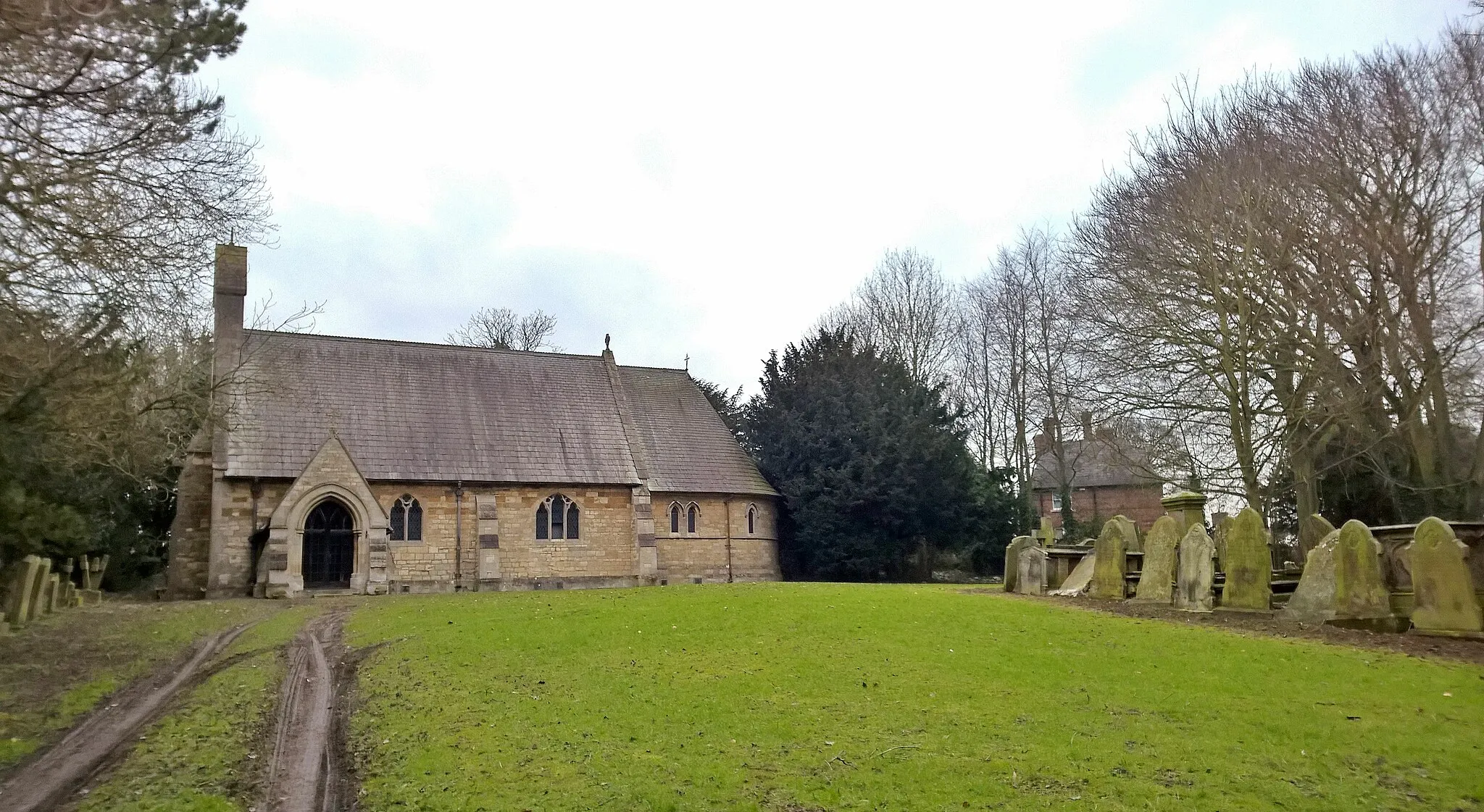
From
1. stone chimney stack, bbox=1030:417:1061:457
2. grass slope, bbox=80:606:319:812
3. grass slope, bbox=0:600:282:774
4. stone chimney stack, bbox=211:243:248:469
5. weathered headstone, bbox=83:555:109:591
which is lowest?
grass slope, bbox=80:606:319:812

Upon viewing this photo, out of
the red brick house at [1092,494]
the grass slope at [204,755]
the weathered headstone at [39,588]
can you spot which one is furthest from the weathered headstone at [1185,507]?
the red brick house at [1092,494]

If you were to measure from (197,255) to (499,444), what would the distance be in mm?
18388

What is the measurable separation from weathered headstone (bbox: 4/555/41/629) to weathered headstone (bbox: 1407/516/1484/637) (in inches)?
922

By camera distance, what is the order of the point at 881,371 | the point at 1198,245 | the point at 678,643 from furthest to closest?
the point at 881,371 → the point at 1198,245 → the point at 678,643

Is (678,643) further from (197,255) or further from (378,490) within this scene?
(378,490)

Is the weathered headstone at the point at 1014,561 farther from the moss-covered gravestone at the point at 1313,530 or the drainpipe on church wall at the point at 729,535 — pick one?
the drainpipe on church wall at the point at 729,535

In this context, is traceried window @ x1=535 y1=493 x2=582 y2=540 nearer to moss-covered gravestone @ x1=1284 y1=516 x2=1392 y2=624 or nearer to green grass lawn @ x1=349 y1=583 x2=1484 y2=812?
green grass lawn @ x1=349 y1=583 x2=1484 y2=812

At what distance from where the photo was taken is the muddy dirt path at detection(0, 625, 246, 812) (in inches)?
331

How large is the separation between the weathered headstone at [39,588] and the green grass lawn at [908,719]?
31.0ft

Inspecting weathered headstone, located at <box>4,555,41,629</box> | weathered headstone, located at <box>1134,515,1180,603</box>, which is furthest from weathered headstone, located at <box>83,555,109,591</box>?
weathered headstone, located at <box>1134,515,1180,603</box>

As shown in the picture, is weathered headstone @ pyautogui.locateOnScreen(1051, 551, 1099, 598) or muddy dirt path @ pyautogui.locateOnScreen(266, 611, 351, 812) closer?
muddy dirt path @ pyautogui.locateOnScreen(266, 611, 351, 812)

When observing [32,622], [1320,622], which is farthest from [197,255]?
[1320,622]

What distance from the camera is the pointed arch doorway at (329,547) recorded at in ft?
94.0

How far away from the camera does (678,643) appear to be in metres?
13.7
